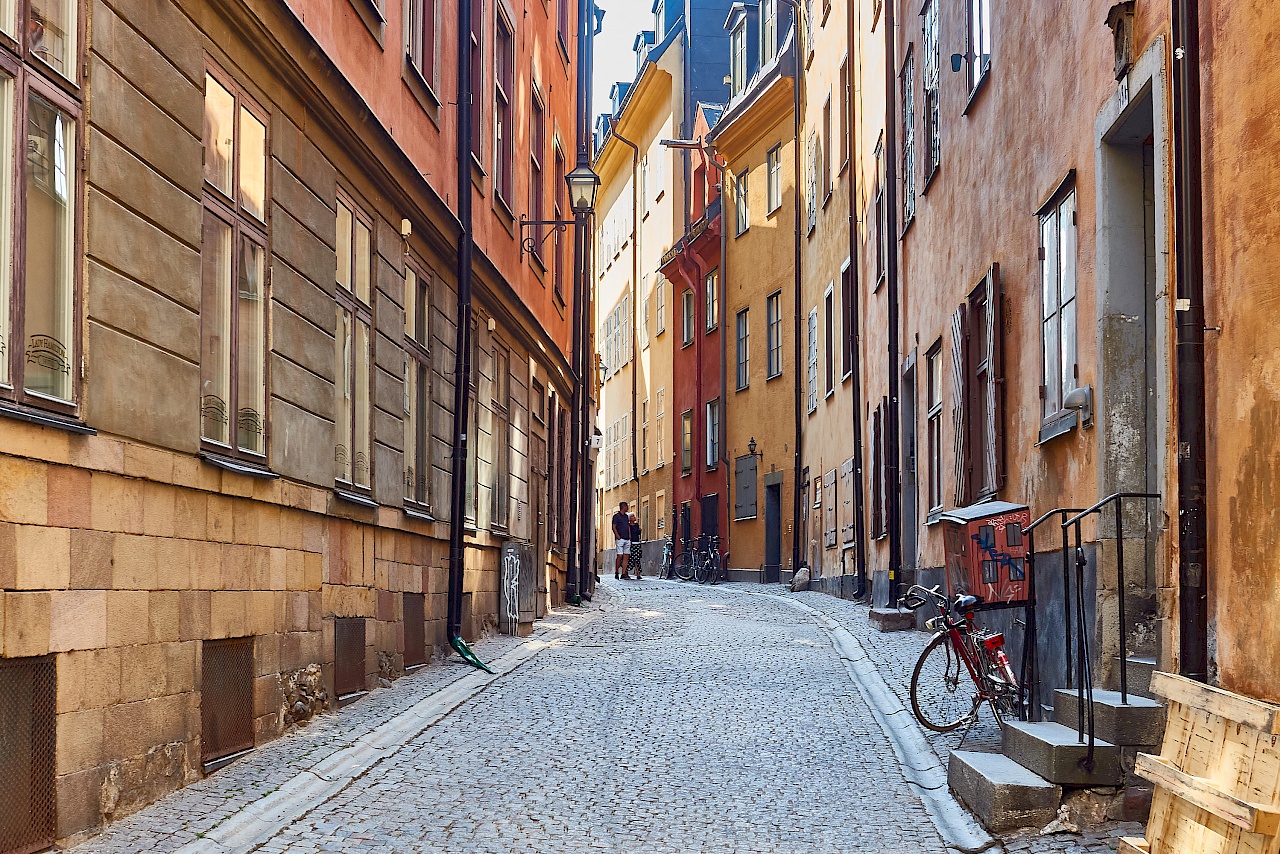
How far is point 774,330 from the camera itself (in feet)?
106

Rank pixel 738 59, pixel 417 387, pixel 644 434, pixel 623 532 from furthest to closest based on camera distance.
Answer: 1. pixel 644 434
2. pixel 738 59
3. pixel 623 532
4. pixel 417 387

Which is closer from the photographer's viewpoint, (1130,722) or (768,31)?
(1130,722)

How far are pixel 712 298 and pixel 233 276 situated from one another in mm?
29332

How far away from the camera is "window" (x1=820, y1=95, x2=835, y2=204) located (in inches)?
1050

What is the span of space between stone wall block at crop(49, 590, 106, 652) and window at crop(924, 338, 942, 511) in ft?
34.8

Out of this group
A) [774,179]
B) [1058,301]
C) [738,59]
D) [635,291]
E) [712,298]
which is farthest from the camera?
[635,291]

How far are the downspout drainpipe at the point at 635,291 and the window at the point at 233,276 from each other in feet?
122

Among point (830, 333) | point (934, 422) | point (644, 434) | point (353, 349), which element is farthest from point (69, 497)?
point (644, 434)

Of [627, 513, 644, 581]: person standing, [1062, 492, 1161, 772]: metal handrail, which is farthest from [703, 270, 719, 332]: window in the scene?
[1062, 492, 1161, 772]: metal handrail

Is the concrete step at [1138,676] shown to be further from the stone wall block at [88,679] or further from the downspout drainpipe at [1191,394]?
the stone wall block at [88,679]

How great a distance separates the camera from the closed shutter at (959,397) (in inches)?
525

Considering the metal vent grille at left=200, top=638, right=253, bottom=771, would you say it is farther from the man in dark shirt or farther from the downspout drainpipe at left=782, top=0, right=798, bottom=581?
the man in dark shirt

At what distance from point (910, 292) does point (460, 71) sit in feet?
19.0

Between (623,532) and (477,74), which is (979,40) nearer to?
(477,74)
